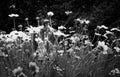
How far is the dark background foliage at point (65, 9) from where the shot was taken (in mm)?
4570

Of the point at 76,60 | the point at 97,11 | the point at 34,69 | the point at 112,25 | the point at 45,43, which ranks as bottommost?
the point at 34,69

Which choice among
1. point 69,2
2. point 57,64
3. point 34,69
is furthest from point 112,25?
point 34,69

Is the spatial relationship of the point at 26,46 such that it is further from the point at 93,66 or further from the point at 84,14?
the point at 84,14

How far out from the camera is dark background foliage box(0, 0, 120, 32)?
180 inches

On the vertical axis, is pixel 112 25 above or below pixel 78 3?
below

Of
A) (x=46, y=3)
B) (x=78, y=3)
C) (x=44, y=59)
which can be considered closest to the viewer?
(x=44, y=59)

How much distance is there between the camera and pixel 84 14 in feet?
15.5

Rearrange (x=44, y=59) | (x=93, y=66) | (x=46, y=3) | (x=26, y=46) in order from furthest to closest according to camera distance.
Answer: (x=46, y=3), (x=26, y=46), (x=93, y=66), (x=44, y=59)

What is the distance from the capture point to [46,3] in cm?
589

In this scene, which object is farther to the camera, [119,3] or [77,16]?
[77,16]

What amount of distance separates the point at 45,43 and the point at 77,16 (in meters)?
1.94

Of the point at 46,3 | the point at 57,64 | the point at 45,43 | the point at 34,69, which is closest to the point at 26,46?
the point at 45,43

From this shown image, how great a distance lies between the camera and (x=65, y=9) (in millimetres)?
5191

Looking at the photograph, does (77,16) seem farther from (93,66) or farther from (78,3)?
(93,66)
